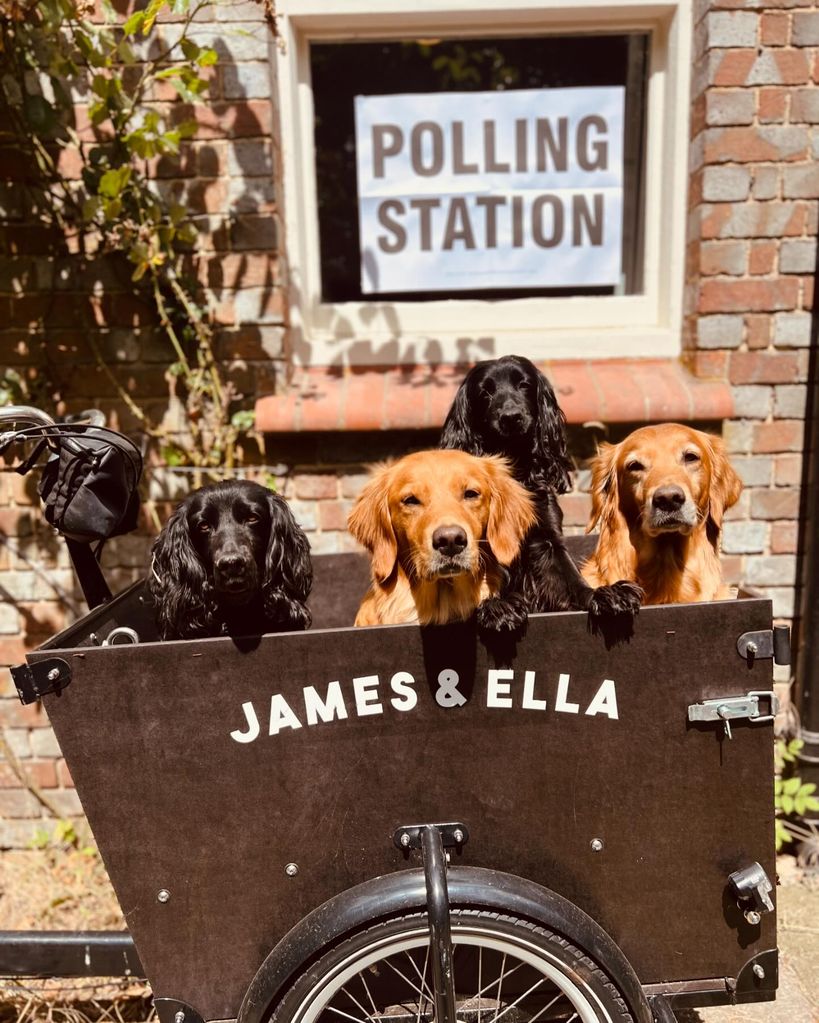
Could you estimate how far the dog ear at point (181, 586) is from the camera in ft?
5.75

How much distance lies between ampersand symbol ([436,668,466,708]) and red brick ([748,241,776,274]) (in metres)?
2.33

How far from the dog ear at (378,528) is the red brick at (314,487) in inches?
47.7

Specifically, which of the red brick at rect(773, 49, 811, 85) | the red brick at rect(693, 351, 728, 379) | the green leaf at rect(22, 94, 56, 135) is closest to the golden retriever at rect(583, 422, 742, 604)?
the red brick at rect(693, 351, 728, 379)

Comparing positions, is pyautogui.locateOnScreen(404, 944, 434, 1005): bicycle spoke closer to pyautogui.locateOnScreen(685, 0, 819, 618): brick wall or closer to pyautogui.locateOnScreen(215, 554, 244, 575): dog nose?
pyautogui.locateOnScreen(215, 554, 244, 575): dog nose

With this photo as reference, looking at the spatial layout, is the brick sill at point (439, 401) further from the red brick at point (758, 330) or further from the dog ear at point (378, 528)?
the dog ear at point (378, 528)

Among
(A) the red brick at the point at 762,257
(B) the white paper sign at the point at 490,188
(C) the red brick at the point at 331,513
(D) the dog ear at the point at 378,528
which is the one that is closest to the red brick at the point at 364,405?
(C) the red brick at the point at 331,513

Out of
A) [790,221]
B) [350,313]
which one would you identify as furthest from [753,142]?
[350,313]

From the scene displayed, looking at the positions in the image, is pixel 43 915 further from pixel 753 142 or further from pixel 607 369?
pixel 753 142

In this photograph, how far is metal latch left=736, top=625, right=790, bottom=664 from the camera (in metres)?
1.44

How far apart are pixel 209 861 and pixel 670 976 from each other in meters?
1.01

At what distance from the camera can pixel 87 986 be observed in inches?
89.4

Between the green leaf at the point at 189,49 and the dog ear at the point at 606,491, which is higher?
the green leaf at the point at 189,49

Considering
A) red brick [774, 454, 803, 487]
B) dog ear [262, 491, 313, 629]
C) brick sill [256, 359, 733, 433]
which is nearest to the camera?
dog ear [262, 491, 313, 629]

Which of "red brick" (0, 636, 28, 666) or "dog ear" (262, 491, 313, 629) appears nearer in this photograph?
"dog ear" (262, 491, 313, 629)
